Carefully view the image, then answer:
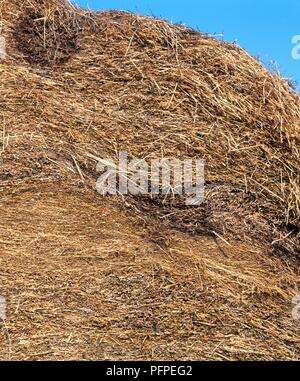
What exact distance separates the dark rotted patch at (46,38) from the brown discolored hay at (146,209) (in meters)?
0.01

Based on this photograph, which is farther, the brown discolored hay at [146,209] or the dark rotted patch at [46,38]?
the dark rotted patch at [46,38]

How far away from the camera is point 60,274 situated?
2.58 metres

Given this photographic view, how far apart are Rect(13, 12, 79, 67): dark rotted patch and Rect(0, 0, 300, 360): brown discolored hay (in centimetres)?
1

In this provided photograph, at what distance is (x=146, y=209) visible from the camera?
106 inches

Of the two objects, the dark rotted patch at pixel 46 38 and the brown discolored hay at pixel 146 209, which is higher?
the dark rotted patch at pixel 46 38

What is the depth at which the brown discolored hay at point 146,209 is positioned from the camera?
2553mm

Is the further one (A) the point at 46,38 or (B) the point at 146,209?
(A) the point at 46,38

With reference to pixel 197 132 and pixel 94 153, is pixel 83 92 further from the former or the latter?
pixel 197 132

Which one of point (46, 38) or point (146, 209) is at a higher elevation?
point (46, 38)

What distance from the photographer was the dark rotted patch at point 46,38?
115 inches

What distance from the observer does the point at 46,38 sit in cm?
300

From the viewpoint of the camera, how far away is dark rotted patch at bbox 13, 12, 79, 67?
2.93m

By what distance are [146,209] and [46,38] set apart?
3.11ft
